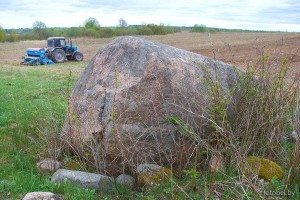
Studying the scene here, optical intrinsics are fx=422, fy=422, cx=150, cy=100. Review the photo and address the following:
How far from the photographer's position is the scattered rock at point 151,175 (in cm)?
448

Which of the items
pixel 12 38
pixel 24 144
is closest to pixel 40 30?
pixel 12 38

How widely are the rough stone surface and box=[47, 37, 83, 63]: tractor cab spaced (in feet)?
58.2

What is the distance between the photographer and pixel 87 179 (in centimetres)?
457

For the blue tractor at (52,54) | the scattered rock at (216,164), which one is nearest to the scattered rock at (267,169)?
the scattered rock at (216,164)

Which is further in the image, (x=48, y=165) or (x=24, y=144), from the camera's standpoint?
(x=24, y=144)

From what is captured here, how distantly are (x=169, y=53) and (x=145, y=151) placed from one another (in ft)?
4.45

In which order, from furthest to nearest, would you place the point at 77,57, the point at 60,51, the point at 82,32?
1. the point at 82,32
2. the point at 77,57
3. the point at 60,51

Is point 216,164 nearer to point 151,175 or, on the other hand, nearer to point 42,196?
point 151,175

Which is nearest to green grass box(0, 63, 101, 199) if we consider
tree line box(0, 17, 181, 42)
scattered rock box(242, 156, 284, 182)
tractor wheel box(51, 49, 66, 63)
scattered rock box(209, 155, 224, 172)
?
scattered rock box(209, 155, 224, 172)

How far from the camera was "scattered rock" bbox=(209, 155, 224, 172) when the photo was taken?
15.2 feet

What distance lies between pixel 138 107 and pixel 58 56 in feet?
57.7

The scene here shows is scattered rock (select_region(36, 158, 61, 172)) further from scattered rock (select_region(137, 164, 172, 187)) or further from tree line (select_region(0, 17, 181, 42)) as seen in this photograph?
tree line (select_region(0, 17, 181, 42))

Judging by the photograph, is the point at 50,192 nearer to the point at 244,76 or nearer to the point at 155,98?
the point at 155,98

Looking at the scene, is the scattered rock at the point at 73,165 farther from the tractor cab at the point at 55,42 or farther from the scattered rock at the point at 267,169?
the tractor cab at the point at 55,42
